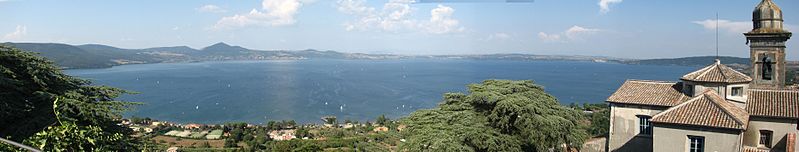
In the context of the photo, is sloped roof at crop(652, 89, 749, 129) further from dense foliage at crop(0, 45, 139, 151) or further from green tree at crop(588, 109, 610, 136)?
green tree at crop(588, 109, 610, 136)

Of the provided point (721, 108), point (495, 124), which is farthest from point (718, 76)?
point (495, 124)

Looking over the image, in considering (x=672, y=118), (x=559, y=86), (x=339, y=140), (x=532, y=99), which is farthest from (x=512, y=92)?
(x=559, y=86)

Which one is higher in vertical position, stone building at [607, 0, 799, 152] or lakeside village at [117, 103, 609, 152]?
stone building at [607, 0, 799, 152]

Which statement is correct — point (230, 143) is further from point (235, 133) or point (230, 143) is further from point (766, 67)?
point (766, 67)

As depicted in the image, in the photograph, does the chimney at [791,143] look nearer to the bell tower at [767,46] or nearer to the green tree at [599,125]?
the bell tower at [767,46]

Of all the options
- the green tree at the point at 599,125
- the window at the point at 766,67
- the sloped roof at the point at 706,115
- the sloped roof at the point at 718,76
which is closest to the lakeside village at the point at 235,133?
the green tree at the point at 599,125

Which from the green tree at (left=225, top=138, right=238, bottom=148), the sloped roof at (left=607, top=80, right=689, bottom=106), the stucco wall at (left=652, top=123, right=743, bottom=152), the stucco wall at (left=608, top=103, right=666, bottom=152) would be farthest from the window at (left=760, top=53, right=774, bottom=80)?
the green tree at (left=225, top=138, right=238, bottom=148)
